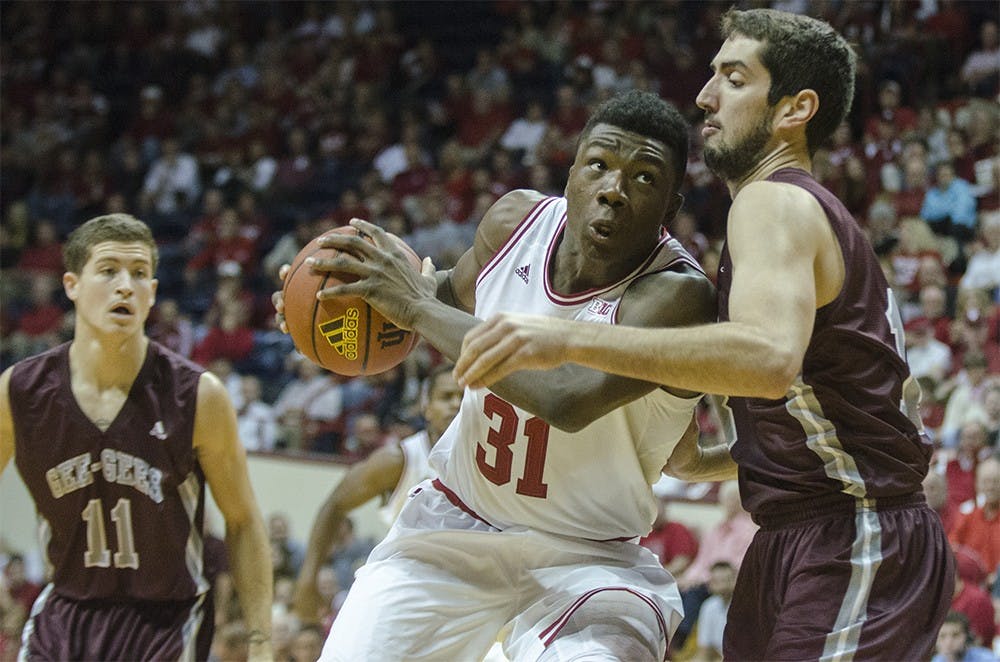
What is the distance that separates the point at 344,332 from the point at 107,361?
1.30m

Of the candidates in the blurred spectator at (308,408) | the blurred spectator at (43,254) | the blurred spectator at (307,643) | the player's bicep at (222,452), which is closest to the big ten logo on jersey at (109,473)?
the player's bicep at (222,452)

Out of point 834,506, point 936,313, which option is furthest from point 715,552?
point 834,506

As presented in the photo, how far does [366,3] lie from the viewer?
16.0 metres

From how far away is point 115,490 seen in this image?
14.6 ft

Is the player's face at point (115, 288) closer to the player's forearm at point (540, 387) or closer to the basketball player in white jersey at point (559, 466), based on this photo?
the basketball player in white jersey at point (559, 466)

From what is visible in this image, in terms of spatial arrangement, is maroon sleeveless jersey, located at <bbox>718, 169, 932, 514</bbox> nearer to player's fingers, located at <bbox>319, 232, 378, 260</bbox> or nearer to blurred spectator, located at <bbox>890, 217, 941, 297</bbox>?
player's fingers, located at <bbox>319, 232, 378, 260</bbox>

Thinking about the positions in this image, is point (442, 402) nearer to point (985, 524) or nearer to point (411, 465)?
point (411, 465)

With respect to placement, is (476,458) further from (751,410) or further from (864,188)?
(864,188)

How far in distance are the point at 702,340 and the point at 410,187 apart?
432 inches

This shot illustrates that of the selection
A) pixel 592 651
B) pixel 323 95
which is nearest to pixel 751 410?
pixel 592 651

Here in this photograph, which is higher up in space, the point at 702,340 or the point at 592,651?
the point at 702,340

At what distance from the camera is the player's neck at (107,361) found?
459 cm

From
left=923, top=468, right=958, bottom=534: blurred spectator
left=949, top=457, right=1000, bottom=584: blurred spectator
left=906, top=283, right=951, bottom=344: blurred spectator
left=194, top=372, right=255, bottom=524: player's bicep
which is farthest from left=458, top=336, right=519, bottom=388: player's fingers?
left=906, top=283, right=951, bottom=344: blurred spectator

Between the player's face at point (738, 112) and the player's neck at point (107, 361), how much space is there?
228 centimetres
